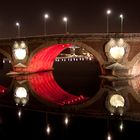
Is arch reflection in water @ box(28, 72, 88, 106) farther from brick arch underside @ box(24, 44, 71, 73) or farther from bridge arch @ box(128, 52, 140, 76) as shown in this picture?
bridge arch @ box(128, 52, 140, 76)

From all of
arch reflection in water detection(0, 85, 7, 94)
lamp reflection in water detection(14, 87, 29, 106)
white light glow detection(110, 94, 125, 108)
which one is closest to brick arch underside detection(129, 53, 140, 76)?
white light glow detection(110, 94, 125, 108)

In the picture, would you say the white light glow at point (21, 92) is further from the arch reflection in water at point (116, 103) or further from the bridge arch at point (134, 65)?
the bridge arch at point (134, 65)

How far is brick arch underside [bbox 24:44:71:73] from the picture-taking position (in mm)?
39125

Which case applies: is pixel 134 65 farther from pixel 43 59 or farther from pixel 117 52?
pixel 43 59

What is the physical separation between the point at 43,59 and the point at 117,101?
840 inches

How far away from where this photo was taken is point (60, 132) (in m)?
15.1

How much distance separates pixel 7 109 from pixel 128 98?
292 inches

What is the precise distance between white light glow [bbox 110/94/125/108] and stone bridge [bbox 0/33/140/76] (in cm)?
917

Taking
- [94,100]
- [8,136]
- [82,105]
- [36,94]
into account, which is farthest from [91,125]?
[36,94]

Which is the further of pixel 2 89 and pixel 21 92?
pixel 2 89

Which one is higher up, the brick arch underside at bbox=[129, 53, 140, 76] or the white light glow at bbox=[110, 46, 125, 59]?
the white light glow at bbox=[110, 46, 125, 59]

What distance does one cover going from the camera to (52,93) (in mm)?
26688

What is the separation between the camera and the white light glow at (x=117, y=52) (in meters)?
32.4

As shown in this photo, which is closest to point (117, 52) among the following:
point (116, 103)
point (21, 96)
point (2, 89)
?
point (2, 89)
